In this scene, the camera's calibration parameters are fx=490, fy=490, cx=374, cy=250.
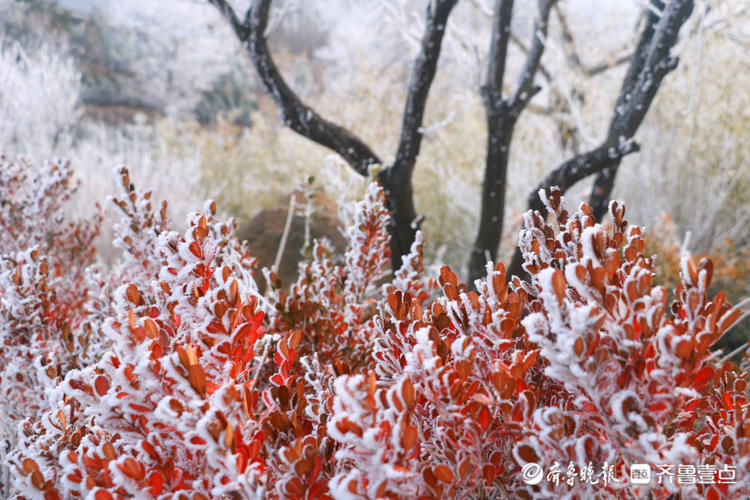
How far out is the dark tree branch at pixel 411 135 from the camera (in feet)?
5.18

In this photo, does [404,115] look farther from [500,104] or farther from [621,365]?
[621,365]

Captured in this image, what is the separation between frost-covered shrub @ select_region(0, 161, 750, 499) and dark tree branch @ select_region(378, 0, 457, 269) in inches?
37.9

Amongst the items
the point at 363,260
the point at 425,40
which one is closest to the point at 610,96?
the point at 425,40

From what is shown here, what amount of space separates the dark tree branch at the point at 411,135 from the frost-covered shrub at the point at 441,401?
0.96m

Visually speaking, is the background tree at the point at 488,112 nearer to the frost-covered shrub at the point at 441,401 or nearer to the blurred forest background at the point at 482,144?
the blurred forest background at the point at 482,144

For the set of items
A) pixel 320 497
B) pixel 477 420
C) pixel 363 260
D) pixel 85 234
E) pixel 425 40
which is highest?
pixel 425 40

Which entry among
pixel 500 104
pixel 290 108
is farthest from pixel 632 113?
pixel 290 108

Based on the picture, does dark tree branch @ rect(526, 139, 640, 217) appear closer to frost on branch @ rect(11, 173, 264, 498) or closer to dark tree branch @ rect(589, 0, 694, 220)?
dark tree branch @ rect(589, 0, 694, 220)

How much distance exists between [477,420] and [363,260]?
0.70 metres

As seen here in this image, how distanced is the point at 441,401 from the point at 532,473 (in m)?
0.14

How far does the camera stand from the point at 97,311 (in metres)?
1.23

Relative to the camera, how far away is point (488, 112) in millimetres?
1836

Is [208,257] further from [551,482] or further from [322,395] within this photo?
[551,482]

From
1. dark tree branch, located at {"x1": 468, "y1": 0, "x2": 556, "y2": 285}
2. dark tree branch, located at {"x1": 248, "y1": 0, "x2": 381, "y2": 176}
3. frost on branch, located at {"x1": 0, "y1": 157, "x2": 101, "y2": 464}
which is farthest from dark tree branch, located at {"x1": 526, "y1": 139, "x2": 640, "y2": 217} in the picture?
frost on branch, located at {"x1": 0, "y1": 157, "x2": 101, "y2": 464}
